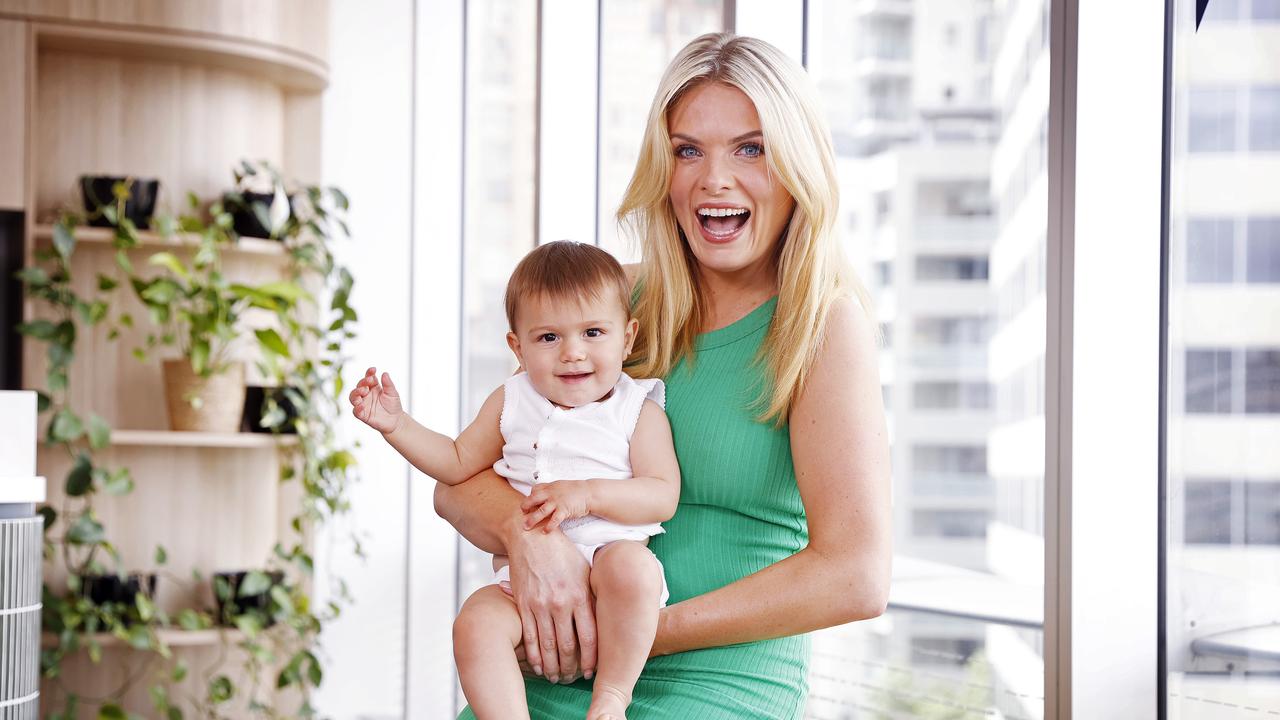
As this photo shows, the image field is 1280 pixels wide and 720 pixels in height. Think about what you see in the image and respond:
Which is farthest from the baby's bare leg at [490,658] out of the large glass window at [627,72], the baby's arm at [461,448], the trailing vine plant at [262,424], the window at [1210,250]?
the trailing vine plant at [262,424]

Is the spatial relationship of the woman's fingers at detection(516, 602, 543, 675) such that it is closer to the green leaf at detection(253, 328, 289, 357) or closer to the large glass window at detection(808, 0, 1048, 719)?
the large glass window at detection(808, 0, 1048, 719)

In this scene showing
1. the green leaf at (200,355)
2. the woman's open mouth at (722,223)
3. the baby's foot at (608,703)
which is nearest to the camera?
the baby's foot at (608,703)

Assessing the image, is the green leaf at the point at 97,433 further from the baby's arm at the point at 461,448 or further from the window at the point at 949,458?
the window at the point at 949,458

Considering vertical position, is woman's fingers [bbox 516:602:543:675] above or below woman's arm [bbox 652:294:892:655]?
below

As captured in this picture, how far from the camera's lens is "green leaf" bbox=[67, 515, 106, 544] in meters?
3.41

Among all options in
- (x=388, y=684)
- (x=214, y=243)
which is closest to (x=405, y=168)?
(x=214, y=243)

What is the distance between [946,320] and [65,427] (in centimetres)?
242

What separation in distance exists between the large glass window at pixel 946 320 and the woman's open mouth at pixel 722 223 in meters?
1.17

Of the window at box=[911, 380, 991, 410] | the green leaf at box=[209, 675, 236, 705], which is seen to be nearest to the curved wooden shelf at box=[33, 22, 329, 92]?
the green leaf at box=[209, 675, 236, 705]

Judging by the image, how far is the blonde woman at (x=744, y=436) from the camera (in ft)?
4.79

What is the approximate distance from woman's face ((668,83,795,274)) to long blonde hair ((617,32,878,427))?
0.06 feet

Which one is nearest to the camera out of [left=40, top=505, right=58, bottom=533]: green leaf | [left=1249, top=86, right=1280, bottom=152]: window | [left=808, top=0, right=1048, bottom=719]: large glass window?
[left=1249, top=86, right=1280, bottom=152]: window

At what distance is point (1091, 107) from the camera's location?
203cm

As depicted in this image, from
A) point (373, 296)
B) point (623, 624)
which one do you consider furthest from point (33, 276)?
point (623, 624)
